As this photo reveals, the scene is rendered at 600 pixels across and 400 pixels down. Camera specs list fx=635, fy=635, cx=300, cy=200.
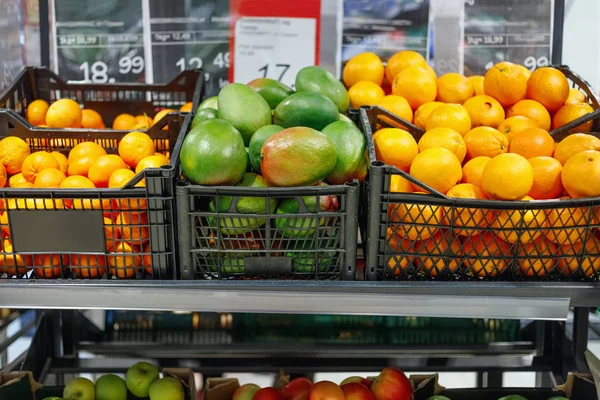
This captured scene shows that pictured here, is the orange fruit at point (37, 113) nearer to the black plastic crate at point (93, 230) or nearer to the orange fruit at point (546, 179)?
the black plastic crate at point (93, 230)

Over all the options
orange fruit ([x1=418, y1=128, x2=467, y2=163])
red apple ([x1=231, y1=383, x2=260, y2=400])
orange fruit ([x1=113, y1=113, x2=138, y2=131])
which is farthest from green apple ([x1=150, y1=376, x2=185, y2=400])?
orange fruit ([x1=418, y1=128, x2=467, y2=163])

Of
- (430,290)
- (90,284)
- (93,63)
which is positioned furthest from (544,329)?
(93,63)

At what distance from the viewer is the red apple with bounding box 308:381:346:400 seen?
161 cm

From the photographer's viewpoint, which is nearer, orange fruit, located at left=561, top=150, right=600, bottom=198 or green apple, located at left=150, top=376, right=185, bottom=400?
orange fruit, located at left=561, top=150, right=600, bottom=198

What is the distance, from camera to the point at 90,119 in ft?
6.42

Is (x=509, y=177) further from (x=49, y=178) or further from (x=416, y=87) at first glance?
(x=49, y=178)

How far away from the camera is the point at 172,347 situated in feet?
6.28

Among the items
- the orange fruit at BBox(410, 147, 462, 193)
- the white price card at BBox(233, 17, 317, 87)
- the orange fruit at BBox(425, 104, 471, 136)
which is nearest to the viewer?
the orange fruit at BBox(410, 147, 462, 193)

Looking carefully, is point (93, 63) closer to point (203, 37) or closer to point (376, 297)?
point (203, 37)

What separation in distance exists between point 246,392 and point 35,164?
0.80 metres

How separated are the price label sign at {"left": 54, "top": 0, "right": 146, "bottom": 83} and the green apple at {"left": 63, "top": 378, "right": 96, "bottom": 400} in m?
1.01

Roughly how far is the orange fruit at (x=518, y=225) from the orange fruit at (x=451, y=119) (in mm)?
361

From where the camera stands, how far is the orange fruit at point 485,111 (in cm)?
171

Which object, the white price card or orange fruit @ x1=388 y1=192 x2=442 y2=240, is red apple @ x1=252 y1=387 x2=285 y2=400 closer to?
orange fruit @ x1=388 y1=192 x2=442 y2=240
